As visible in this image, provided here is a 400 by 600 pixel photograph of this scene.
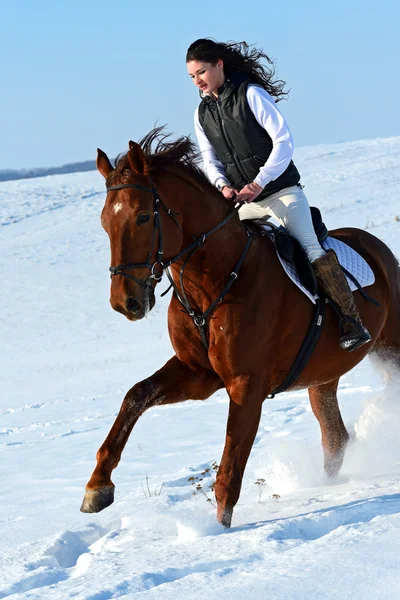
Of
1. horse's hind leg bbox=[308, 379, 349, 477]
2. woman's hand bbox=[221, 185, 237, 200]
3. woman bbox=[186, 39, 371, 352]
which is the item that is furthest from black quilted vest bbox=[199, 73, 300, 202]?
horse's hind leg bbox=[308, 379, 349, 477]

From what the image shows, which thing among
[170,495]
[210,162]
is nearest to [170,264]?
[210,162]

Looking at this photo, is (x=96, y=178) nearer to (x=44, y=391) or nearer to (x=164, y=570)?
(x=44, y=391)

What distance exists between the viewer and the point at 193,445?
27.2ft

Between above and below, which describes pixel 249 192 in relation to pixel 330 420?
above

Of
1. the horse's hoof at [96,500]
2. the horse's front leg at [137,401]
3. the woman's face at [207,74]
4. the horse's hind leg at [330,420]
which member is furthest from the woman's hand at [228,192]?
the horse's hind leg at [330,420]

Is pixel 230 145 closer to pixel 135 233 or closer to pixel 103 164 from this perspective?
pixel 103 164

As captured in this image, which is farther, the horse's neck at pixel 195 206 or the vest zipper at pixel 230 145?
the vest zipper at pixel 230 145

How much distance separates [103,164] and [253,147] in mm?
1065

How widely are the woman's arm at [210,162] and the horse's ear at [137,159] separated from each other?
91cm

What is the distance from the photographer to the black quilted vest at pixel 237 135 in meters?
5.34

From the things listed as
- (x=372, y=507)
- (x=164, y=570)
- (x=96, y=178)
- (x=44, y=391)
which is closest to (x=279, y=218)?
(x=372, y=507)

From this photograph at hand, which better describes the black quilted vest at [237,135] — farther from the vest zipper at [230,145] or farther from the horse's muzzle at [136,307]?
the horse's muzzle at [136,307]

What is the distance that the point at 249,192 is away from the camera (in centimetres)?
526

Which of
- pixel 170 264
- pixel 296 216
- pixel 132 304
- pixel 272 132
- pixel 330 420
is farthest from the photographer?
pixel 330 420
